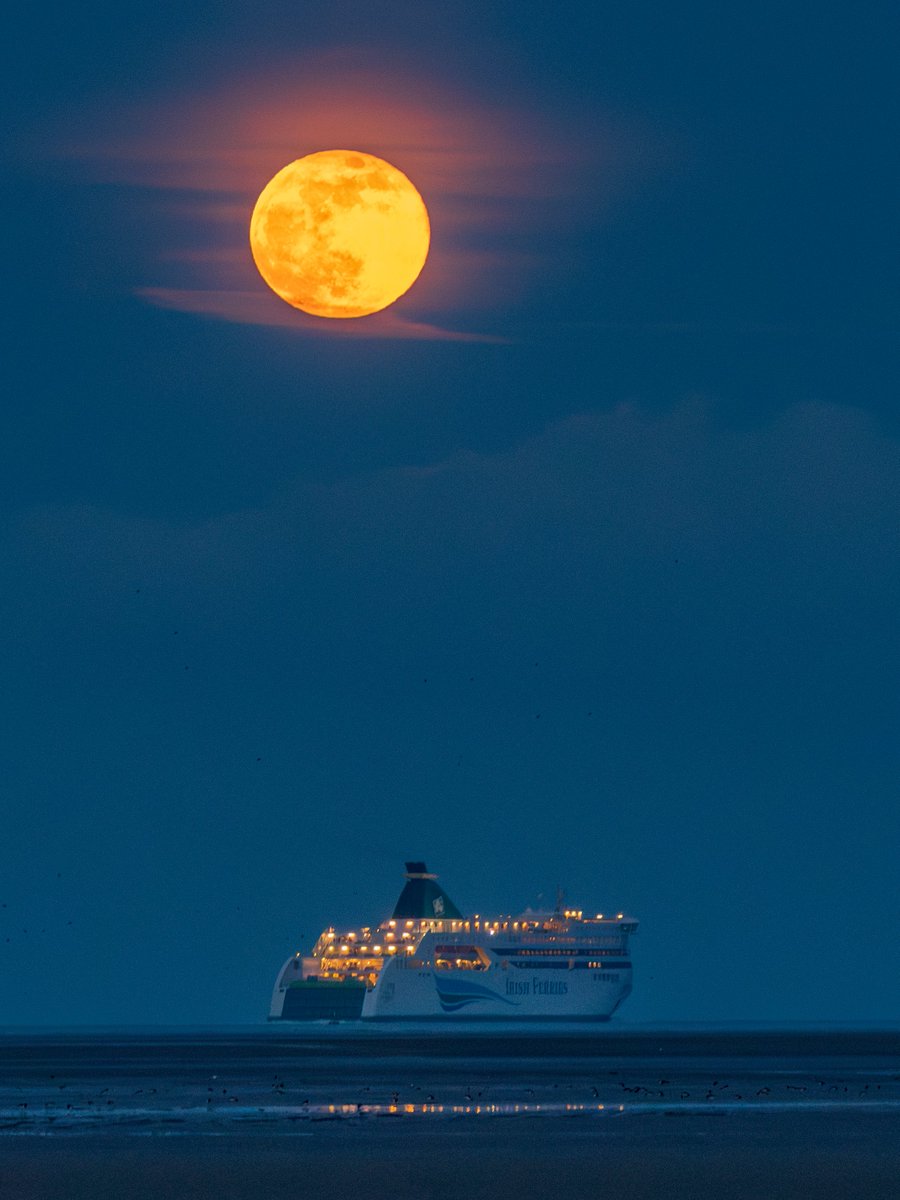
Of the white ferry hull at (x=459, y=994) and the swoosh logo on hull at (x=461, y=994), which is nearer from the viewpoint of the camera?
the white ferry hull at (x=459, y=994)

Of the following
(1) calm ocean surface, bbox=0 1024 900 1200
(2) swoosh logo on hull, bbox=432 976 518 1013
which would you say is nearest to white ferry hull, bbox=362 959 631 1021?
(2) swoosh logo on hull, bbox=432 976 518 1013

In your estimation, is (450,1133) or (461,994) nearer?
(450,1133)

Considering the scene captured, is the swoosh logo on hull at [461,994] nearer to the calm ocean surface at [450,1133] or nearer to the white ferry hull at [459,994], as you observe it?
the white ferry hull at [459,994]

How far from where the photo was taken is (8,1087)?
7025 centimetres

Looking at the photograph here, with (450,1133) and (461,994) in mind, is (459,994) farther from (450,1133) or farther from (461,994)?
(450,1133)

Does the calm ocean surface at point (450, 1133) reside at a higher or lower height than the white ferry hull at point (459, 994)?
lower

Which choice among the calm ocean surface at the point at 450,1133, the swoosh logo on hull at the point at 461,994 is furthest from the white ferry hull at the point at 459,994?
the calm ocean surface at the point at 450,1133

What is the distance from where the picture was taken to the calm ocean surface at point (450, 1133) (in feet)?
119

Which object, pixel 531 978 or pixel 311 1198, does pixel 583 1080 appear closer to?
pixel 311 1198

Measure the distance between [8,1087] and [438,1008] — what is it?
12702cm

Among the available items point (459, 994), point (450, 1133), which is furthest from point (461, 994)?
point (450, 1133)

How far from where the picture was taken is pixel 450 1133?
149ft

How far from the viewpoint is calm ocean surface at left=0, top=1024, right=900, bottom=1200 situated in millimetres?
36219

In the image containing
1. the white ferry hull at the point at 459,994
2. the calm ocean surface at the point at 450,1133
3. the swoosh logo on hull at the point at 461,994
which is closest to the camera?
the calm ocean surface at the point at 450,1133
